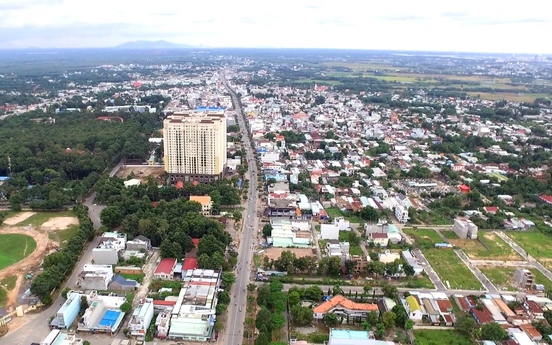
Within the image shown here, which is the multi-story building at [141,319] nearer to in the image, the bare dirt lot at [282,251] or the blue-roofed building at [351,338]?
the blue-roofed building at [351,338]

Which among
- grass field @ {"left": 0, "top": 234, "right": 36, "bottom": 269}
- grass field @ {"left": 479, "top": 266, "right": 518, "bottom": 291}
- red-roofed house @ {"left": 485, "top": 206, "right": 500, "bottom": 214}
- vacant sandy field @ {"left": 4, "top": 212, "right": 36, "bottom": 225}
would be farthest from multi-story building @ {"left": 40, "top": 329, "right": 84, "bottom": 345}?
red-roofed house @ {"left": 485, "top": 206, "right": 500, "bottom": 214}

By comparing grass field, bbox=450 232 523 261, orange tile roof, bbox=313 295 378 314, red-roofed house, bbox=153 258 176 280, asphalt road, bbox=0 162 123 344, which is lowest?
asphalt road, bbox=0 162 123 344

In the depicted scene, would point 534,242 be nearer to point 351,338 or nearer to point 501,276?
point 501,276

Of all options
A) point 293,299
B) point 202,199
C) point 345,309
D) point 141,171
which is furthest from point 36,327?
point 141,171

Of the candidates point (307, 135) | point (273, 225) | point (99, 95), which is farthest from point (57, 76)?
point (273, 225)

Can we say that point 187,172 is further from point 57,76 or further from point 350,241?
point 57,76

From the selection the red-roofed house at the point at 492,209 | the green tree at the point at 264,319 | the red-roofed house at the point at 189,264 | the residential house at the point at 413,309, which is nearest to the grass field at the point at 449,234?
the red-roofed house at the point at 492,209

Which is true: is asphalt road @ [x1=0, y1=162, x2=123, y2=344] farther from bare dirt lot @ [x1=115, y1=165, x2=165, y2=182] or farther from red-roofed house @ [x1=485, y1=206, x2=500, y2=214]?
red-roofed house @ [x1=485, y1=206, x2=500, y2=214]
